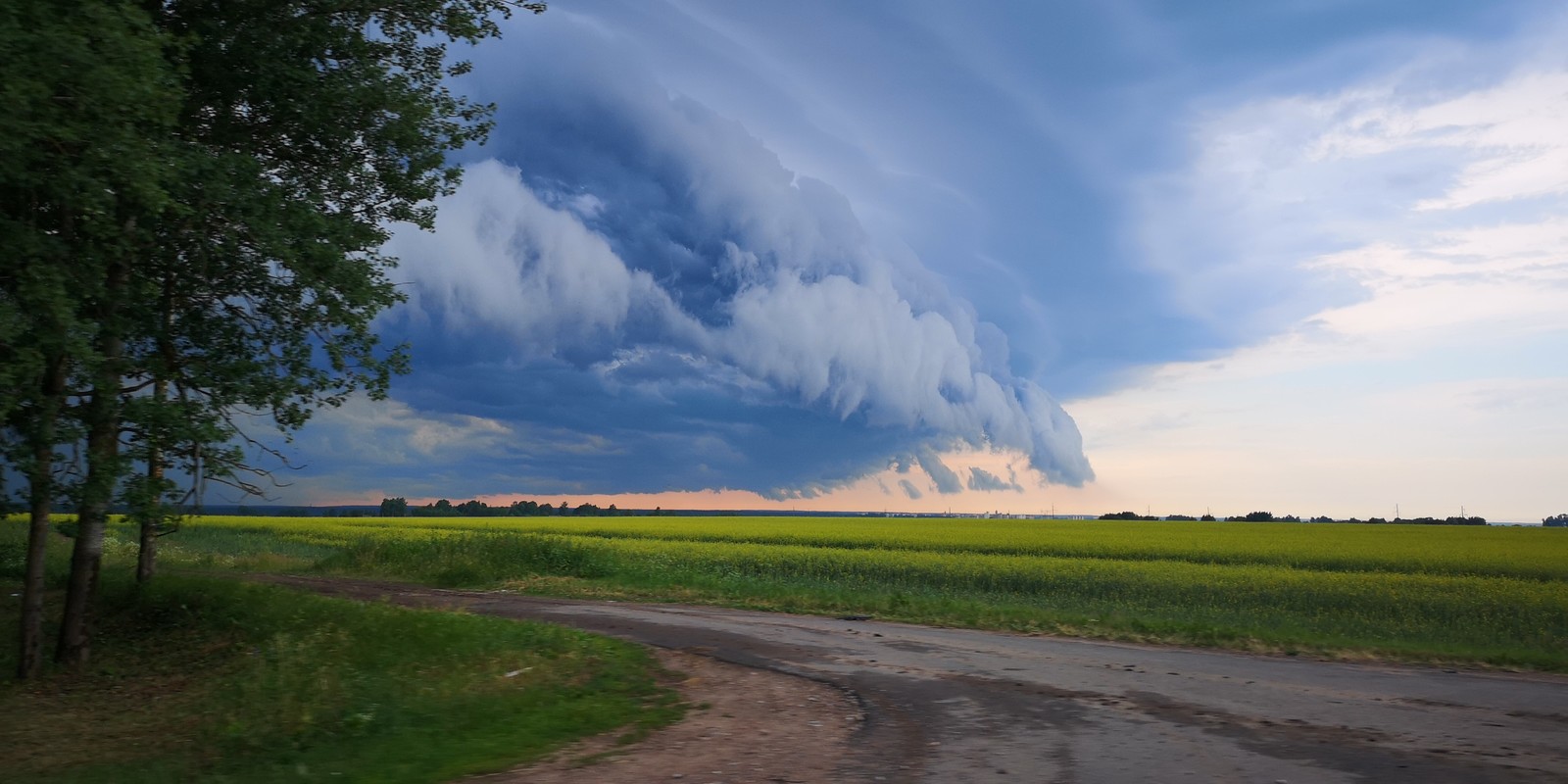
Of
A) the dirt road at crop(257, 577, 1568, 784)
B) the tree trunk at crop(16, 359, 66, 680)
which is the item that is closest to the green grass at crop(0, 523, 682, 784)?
the tree trunk at crop(16, 359, 66, 680)

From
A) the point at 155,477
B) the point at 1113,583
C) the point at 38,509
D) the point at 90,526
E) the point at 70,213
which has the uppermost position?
the point at 70,213

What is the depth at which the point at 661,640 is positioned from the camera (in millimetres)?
16578

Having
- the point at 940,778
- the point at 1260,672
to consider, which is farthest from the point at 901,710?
the point at 1260,672

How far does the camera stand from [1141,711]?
418 inches

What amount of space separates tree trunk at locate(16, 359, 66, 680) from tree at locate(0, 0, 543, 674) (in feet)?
0.37

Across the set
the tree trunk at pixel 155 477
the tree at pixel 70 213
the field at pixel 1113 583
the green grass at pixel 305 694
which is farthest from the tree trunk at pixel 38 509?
the field at pixel 1113 583

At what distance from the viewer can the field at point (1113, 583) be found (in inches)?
755

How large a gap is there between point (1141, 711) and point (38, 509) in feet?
52.1

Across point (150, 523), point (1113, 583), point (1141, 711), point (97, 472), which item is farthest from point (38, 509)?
point (1113, 583)

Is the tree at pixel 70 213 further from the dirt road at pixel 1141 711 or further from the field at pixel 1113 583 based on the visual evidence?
the field at pixel 1113 583

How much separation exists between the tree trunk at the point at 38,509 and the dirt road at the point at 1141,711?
9052 millimetres

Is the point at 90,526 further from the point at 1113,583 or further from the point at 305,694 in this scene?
the point at 1113,583

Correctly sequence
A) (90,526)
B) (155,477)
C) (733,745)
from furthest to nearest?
1. (90,526)
2. (155,477)
3. (733,745)

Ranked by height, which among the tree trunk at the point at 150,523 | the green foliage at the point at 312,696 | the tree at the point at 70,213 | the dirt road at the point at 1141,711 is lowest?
the green foliage at the point at 312,696
